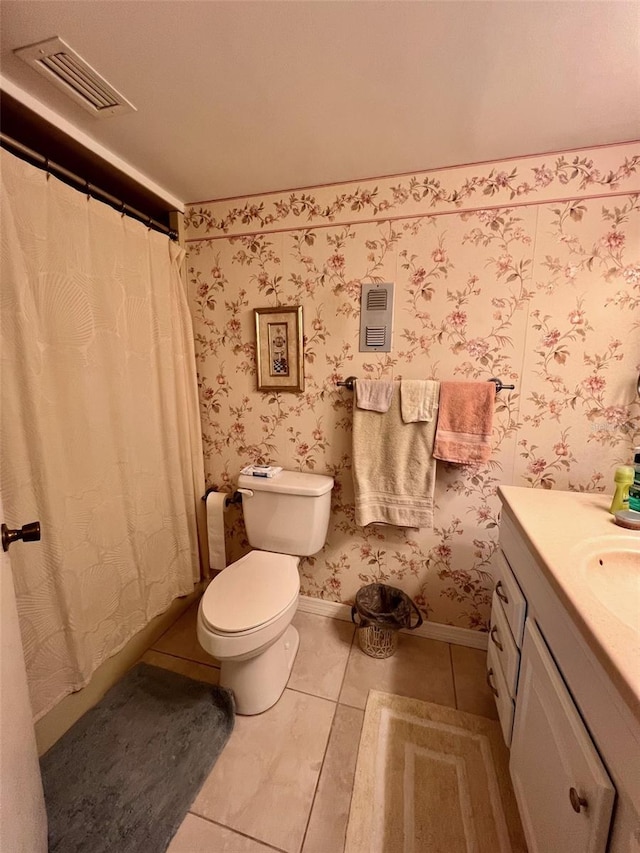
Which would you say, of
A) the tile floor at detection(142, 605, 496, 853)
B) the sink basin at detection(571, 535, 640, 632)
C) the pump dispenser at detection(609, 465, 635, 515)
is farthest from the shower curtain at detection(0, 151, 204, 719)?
the pump dispenser at detection(609, 465, 635, 515)

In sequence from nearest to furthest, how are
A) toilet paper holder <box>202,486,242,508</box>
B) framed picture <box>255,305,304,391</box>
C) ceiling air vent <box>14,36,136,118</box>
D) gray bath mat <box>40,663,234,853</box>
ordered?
ceiling air vent <box>14,36,136,118</box>
gray bath mat <box>40,663,234,853</box>
framed picture <box>255,305,304,391</box>
toilet paper holder <box>202,486,242,508</box>

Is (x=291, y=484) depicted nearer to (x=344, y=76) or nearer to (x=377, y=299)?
(x=377, y=299)

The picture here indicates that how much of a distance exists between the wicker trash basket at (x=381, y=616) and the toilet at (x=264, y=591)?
0.33m

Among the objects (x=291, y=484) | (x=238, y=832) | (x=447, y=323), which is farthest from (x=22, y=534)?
(x=447, y=323)

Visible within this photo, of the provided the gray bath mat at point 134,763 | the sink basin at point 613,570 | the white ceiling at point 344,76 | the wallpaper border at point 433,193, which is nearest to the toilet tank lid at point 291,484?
the gray bath mat at point 134,763

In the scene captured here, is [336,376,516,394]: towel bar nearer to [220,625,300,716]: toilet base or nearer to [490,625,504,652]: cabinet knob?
[490,625,504,652]: cabinet knob

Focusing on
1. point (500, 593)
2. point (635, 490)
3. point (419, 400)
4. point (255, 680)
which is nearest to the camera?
point (635, 490)

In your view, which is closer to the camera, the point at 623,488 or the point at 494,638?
the point at 623,488

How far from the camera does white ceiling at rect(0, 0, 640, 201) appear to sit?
723mm

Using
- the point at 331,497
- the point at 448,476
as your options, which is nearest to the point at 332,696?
the point at 331,497

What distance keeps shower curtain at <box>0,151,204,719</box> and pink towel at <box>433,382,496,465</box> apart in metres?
1.21

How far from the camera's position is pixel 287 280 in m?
1.49

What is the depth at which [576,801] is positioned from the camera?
1.82 feet

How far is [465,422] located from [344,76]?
3.83 ft
